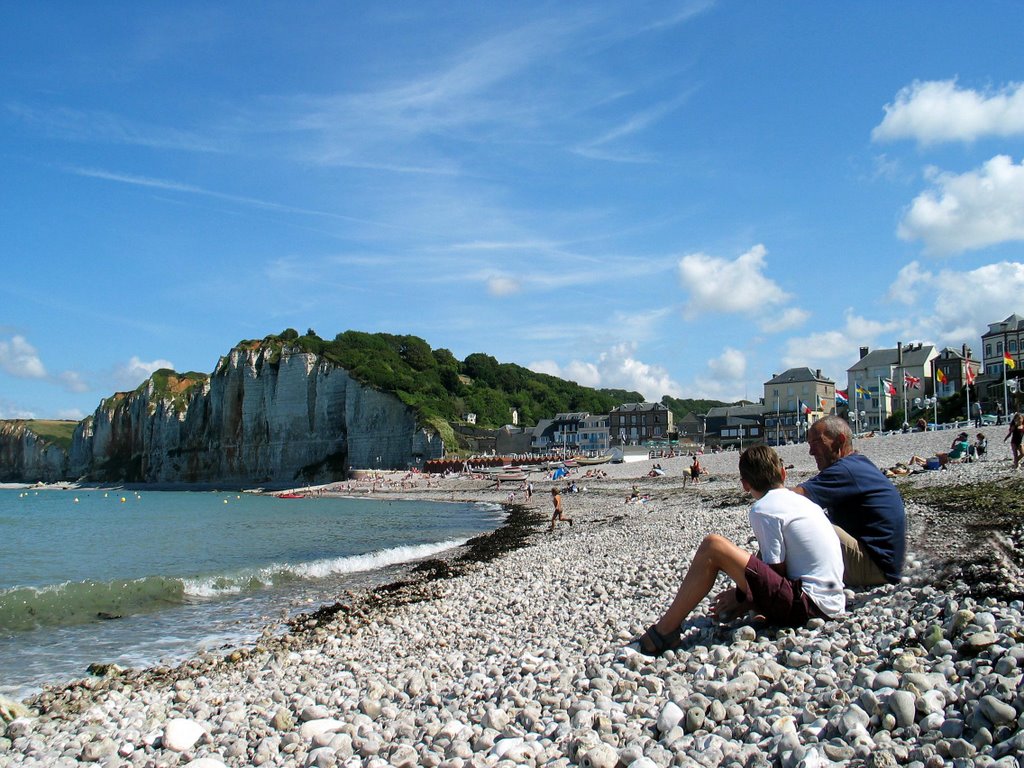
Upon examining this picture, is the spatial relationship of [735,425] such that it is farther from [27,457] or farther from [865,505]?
[27,457]

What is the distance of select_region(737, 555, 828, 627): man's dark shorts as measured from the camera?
4750 millimetres

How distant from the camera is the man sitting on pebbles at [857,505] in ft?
16.9

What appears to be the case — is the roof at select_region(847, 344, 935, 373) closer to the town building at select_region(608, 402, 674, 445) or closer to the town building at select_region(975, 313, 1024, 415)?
the town building at select_region(975, 313, 1024, 415)

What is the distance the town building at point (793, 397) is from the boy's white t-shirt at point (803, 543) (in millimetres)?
81128

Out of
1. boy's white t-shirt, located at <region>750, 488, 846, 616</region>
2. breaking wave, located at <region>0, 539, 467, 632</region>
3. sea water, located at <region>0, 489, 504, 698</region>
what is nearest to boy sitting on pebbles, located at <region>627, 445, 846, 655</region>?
boy's white t-shirt, located at <region>750, 488, 846, 616</region>

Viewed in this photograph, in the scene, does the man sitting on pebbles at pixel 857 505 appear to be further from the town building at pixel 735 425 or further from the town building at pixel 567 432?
the town building at pixel 567 432

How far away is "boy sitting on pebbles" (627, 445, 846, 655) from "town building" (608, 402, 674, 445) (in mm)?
87624

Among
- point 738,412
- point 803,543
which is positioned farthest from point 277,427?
point 803,543

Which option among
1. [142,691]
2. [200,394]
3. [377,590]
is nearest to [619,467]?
[377,590]

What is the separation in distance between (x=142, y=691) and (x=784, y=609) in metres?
5.83

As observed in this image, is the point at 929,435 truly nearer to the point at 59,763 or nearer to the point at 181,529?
the point at 181,529

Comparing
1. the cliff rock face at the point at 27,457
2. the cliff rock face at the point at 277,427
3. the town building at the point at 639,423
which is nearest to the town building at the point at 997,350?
the town building at the point at 639,423

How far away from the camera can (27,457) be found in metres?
117

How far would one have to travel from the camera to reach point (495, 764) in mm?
3734
